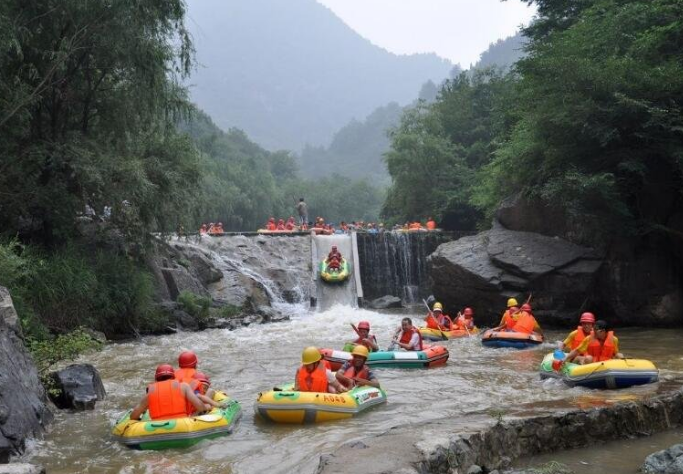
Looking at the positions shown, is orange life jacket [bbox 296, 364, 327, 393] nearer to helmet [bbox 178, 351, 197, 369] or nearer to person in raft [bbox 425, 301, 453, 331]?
helmet [bbox 178, 351, 197, 369]

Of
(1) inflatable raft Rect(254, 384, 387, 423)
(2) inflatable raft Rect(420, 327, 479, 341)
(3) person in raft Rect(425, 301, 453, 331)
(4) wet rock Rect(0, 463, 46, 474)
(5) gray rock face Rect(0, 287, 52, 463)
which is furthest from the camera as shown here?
(3) person in raft Rect(425, 301, 453, 331)

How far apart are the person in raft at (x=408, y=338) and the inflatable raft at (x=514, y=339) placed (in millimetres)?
2441

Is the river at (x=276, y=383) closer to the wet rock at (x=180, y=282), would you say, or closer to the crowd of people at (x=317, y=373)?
the crowd of people at (x=317, y=373)

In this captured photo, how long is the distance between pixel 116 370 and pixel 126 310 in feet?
14.2

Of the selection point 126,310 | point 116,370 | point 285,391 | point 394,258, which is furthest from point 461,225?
point 285,391

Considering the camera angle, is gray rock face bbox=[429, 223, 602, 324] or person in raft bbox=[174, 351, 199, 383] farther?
gray rock face bbox=[429, 223, 602, 324]

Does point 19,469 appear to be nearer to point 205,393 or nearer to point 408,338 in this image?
point 205,393

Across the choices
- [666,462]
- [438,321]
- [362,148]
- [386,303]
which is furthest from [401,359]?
[362,148]

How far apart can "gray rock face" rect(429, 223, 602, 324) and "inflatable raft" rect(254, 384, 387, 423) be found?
10.2 m

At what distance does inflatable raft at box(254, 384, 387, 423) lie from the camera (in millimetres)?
7715

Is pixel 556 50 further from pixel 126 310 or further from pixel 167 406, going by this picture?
pixel 167 406

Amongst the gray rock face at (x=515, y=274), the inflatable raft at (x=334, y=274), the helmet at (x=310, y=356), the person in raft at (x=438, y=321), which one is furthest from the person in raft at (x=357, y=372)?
the inflatable raft at (x=334, y=274)

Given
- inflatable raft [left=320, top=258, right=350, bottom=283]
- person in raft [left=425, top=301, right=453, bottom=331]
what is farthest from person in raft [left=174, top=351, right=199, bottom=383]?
inflatable raft [left=320, top=258, right=350, bottom=283]

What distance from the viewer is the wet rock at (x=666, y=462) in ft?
18.0
